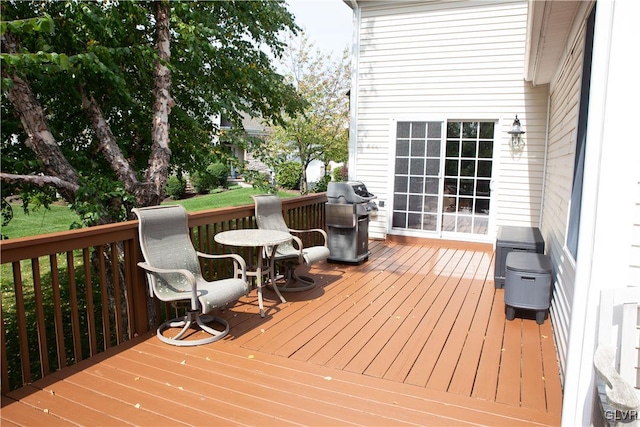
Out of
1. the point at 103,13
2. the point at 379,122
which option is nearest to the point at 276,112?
the point at 379,122

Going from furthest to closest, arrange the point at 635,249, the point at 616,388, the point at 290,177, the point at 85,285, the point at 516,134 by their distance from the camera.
A: the point at 290,177 → the point at 516,134 → the point at 85,285 → the point at 635,249 → the point at 616,388

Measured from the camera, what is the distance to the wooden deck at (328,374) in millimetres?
2266

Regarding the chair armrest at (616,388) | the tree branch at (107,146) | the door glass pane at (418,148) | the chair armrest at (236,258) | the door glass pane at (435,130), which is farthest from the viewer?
the door glass pane at (418,148)

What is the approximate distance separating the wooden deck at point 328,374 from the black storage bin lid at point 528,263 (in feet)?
1.60

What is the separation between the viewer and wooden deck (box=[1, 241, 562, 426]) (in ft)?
7.43

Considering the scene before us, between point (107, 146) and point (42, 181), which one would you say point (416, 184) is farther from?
point (42, 181)

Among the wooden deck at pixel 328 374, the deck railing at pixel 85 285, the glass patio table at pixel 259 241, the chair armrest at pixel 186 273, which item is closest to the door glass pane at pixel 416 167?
the deck railing at pixel 85 285

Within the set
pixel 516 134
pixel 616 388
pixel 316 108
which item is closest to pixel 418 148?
pixel 516 134

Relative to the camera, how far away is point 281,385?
101 inches

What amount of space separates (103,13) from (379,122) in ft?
14.0

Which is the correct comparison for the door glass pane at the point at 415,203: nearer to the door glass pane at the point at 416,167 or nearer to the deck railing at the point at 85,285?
the door glass pane at the point at 416,167

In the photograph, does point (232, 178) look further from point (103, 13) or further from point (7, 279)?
point (103, 13)

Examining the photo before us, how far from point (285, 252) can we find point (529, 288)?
7.53 feet

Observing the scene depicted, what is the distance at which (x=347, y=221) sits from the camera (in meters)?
5.31
